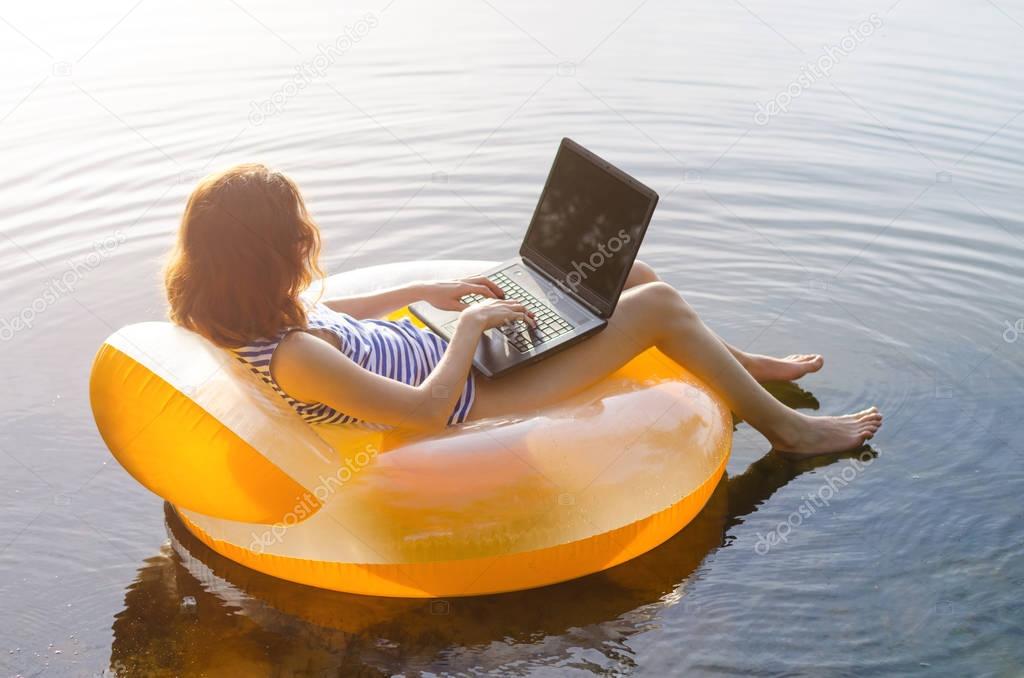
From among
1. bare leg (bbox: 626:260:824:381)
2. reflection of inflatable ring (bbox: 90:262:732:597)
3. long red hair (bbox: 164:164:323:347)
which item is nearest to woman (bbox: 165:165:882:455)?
long red hair (bbox: 164:164:323:347)

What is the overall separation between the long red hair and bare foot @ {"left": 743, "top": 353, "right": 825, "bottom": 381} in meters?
1.64

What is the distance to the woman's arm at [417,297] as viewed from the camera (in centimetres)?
302

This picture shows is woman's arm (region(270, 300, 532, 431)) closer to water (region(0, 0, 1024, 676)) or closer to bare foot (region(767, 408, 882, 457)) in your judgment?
water (region(0, 0, 1024, 676))

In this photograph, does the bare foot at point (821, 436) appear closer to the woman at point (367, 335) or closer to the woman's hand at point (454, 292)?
the woman at point (367, 335)

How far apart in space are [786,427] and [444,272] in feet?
3.81

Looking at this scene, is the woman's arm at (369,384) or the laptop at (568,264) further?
the laptop at (568,264)

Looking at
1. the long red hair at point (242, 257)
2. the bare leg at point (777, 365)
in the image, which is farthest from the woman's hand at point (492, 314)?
the bare leg at point (777, 365)

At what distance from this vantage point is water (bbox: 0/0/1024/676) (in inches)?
103

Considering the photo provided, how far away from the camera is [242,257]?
7.66ft

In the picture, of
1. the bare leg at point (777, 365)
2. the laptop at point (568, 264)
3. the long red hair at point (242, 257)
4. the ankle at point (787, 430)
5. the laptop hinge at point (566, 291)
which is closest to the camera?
the long red hair at point (242, 257)

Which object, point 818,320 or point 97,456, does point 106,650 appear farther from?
point 818,320

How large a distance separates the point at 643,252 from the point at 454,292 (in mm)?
1904

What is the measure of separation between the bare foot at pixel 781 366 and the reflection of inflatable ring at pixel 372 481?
32.9 inches

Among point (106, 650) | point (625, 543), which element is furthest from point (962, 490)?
point (106, 650)
